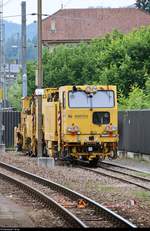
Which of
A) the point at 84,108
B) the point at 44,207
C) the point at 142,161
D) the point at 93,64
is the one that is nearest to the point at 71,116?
the point at 84,108

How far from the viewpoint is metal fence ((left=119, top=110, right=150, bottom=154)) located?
109 feet

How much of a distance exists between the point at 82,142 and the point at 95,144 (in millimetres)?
576

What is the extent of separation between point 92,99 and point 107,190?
34.6 feet

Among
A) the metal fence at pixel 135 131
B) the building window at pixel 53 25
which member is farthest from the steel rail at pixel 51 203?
the building window at pixel 53 25

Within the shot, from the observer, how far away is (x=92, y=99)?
30453 millimetres

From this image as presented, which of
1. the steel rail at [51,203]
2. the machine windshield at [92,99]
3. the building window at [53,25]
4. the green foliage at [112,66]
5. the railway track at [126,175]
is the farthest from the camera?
the building window at [53,25]

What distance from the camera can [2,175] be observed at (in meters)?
26.2

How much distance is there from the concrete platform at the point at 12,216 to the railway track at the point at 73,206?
29.0 inches

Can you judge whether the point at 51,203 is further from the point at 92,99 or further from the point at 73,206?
the point at 92,99

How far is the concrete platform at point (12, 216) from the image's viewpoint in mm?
13547

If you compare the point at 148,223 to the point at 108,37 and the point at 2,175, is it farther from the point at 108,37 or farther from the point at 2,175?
the point at 108,37

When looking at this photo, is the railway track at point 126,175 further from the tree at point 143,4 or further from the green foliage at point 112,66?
the tree at point 143,4

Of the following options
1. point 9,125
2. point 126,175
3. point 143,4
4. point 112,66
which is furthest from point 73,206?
point 143,4

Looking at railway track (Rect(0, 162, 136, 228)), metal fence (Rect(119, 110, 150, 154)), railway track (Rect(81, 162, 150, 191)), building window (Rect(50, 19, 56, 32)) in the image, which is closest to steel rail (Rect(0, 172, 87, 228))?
railway track (Rect(0, 162, 136, 228))
